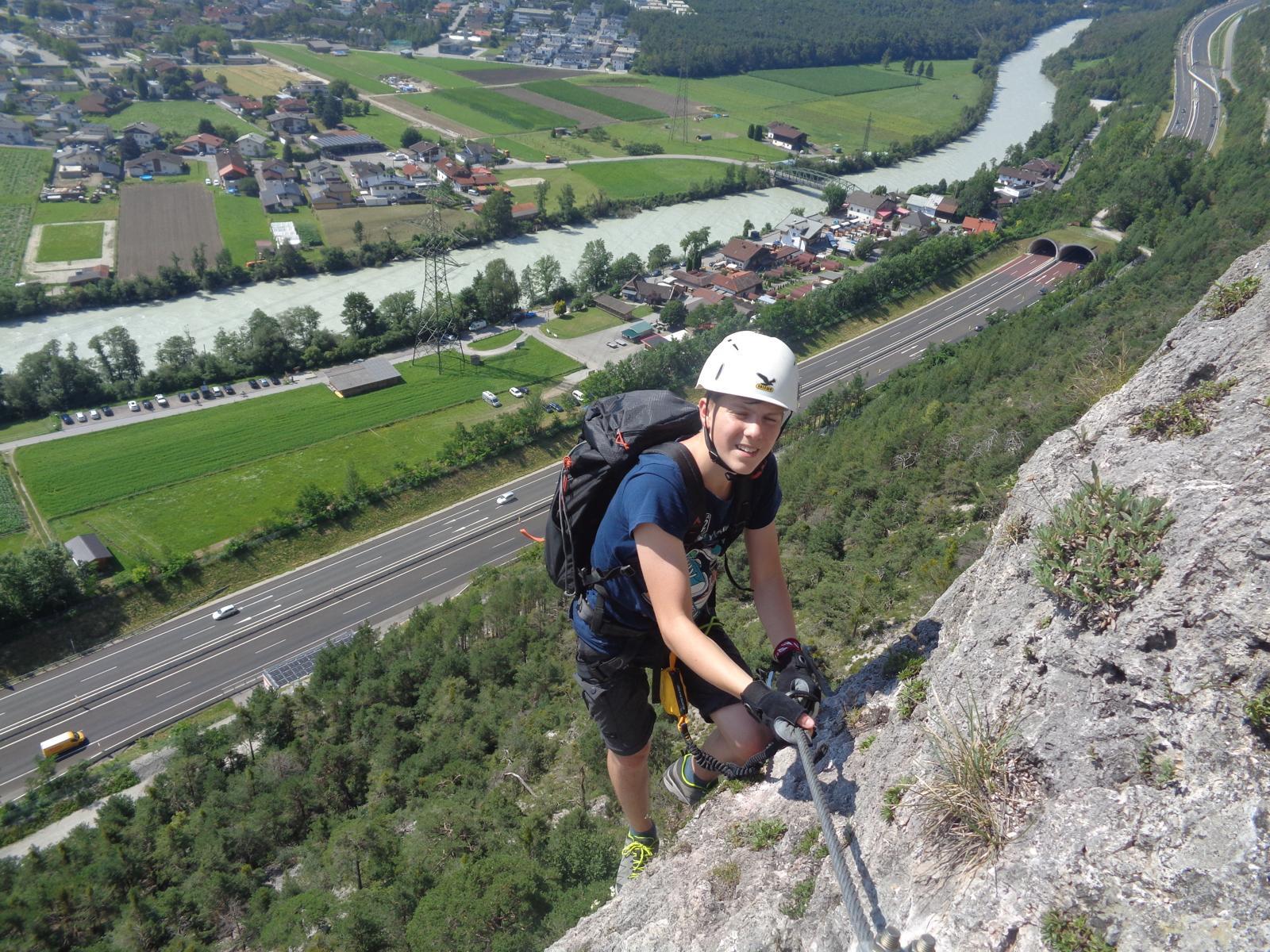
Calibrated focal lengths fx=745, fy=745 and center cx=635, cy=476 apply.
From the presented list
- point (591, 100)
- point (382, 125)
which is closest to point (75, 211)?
point (382, 125)

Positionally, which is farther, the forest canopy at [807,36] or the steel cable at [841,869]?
the forest canopy at [807,36]

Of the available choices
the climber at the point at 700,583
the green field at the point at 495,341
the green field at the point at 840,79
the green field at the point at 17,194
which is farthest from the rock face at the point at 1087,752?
the green field at the point at 840,79

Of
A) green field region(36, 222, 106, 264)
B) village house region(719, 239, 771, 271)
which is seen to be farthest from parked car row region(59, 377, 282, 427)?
village house region(719, 239, 771, 271)

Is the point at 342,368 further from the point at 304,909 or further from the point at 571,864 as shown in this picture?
the point at 571,864

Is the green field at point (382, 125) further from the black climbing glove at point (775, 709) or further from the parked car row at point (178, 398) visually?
the black climbing glove at point (775, 709)

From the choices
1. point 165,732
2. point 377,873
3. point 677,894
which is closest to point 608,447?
point 677,894

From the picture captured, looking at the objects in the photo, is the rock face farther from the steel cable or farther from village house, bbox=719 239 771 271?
village house, bbox=719 239 771 271
